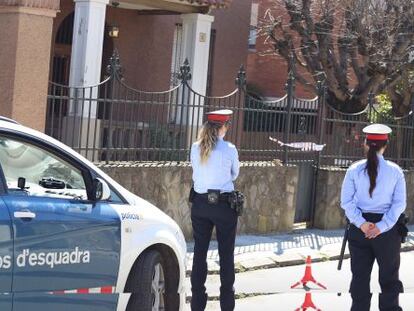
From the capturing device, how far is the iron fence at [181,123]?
10.9m

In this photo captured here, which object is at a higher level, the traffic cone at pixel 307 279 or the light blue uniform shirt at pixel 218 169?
the light blue uniform shirt at pixel 218 169

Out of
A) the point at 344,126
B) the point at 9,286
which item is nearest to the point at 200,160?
the point at 9,286

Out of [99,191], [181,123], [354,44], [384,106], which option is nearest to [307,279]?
[181,123]

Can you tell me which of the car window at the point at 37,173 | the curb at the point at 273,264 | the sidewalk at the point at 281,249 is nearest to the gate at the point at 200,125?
the sidewalk at the point at 281,249

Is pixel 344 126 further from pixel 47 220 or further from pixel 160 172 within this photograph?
pixel 47 220

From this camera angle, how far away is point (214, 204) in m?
7.39

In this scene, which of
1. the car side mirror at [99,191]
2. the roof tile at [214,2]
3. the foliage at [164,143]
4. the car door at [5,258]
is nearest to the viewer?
the car door at [5,258]

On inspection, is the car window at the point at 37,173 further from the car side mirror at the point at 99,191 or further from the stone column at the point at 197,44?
the stone column at the point at 197,44

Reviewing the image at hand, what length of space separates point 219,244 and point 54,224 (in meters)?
2.13

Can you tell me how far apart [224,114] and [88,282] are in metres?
2.23

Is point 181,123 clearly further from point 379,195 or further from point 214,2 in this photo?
point 214,2

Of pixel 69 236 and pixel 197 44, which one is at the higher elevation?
pixel 197 44

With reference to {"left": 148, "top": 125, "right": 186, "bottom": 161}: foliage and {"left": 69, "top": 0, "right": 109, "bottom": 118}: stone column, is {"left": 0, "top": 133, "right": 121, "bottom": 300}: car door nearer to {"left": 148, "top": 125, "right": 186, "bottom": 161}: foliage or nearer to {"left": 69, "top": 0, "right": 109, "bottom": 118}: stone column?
{"left": 148, "top": 125, "right": 186, "bottom": 161}: foliage

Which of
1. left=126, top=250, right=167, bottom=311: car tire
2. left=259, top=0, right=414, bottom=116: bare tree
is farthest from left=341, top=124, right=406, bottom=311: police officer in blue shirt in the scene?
left=259, top=0, right=414, bottom=116: bare tree
